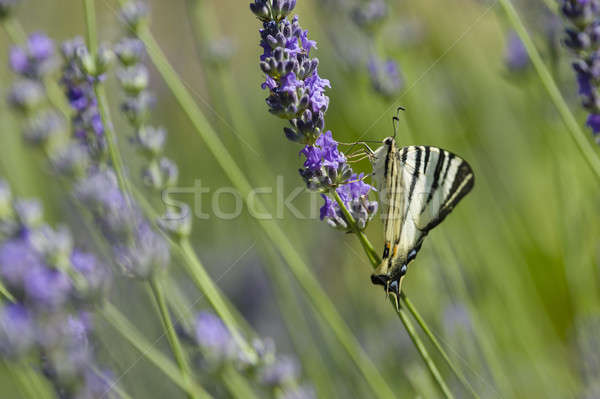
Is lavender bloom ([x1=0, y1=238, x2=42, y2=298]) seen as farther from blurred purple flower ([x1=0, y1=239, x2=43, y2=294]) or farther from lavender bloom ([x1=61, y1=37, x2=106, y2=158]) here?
lavender bloom ([x1=61, y1=37, x2=106, y2=158])

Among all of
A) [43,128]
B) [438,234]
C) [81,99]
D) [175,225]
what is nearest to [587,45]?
[438,234]

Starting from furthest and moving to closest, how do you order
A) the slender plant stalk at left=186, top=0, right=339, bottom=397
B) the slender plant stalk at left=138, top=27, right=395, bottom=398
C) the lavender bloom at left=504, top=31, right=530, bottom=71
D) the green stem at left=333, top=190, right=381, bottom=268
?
the lavender bloom at left=504, top=31, right=530, bottom=71, the slender plant stalk at left=186, top=0, right=339, bottom=397, the slender plant stalk at left=138, top=27, right=395, bottom=398, the green stem at left=333, top=190, right=381, bottom=268

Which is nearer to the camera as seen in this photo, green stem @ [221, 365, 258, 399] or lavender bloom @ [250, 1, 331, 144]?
lavender bloom @ [250, 1, 331, 144]

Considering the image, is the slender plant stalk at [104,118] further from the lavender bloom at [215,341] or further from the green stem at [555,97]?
the green stem at [555,97]

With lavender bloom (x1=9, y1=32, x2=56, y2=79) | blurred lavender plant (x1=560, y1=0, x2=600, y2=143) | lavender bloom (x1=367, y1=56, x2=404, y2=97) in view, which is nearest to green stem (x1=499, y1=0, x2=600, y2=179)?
blurred lavender plant (x1=560, y1=0, x2=600, y2=143)

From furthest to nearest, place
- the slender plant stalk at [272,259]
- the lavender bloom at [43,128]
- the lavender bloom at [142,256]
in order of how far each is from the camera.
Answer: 1. the slender plant stalk at [272,259]
2. the lavender bloom at [43,128]
3. the lavender bloom at [142,256]

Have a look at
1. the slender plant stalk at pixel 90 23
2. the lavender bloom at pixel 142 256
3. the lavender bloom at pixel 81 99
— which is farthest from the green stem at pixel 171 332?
the slender plant stalk at pixel 90 23

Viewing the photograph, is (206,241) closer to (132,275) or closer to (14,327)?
(132,275)

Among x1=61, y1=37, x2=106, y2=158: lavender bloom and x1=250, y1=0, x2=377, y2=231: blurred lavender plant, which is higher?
x1=61, y1=37, x2=106, y2=158: lavender bloom
